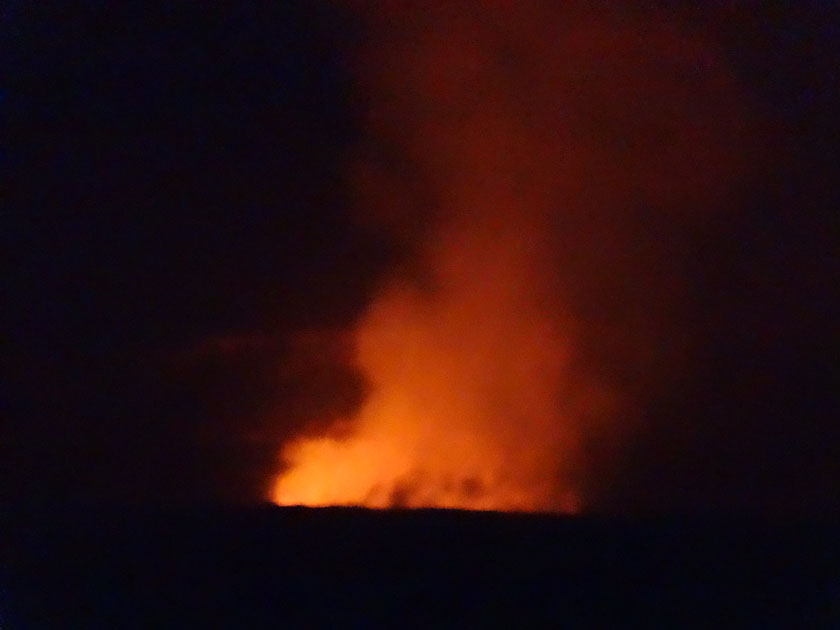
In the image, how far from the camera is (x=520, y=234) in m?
0.76

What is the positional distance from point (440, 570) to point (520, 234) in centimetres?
40

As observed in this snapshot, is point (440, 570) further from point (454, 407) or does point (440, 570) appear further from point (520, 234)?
point (520, 234)

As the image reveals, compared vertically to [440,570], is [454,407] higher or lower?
higher

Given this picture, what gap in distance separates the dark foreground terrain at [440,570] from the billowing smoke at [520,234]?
0.14 ft

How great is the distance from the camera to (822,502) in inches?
27.4

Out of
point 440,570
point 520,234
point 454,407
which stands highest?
point 520,234

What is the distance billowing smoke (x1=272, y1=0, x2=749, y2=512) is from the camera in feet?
2.37

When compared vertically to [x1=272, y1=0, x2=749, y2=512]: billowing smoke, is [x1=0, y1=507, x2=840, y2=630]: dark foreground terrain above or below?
below

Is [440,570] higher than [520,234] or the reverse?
the reverse

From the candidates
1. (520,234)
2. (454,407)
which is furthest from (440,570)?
(520,234)

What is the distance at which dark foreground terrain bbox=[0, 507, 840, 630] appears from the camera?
68 cm

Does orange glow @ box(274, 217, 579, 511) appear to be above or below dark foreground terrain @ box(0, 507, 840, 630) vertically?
above

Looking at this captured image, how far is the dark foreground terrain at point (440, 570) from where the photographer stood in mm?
680

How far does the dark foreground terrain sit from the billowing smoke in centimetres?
4
